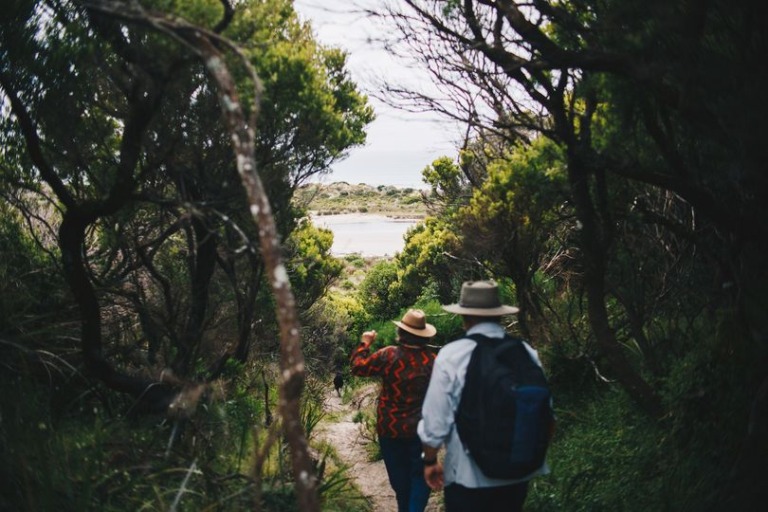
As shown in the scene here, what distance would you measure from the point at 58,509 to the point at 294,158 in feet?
13.9

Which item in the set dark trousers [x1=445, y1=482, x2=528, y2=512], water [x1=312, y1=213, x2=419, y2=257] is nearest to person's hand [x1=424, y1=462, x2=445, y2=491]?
dark trousers [x1=445, y1=482, x2=528, y2=512]

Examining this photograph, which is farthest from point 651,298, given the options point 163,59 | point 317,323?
point 317,323

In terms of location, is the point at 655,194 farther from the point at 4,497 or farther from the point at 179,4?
the point at 4,497

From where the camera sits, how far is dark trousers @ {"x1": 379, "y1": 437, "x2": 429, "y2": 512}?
4848mm

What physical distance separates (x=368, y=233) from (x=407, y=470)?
191ft

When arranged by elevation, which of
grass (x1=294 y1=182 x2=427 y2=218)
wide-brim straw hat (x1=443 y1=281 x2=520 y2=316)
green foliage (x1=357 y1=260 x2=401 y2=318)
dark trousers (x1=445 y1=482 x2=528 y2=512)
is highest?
grass (x1=294 y1=182 x2=427 y2=218)

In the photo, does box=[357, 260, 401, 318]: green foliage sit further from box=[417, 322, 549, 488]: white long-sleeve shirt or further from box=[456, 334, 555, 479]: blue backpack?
box=[456, 334, 555, 479]: blue backpack

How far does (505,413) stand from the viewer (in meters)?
3.02

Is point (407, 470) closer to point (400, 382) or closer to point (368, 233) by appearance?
point (400, 382)

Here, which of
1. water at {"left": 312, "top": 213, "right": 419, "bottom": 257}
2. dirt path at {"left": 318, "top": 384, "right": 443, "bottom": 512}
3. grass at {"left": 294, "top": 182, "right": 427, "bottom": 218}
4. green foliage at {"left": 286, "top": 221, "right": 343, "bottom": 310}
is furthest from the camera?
grass at {"left": 294, "top": 182, "right": 427, "bottom": 218}

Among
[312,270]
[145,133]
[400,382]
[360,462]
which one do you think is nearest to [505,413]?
[400,382]

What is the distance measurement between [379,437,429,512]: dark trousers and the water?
43.0 m

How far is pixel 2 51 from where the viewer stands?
4.50 meters

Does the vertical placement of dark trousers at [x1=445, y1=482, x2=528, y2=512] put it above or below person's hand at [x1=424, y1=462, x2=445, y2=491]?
below
